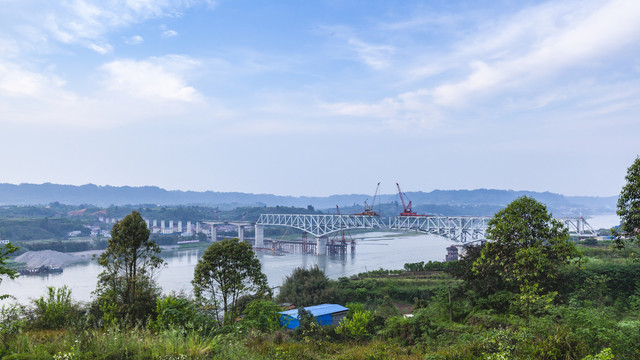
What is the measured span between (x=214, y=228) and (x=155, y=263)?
5164 centimetres

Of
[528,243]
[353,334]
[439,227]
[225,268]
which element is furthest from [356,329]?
[439,227]

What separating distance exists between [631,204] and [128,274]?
6898 mm

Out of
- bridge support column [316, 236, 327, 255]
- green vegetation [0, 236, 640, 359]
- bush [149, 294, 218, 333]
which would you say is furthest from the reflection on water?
bush [149, 294, 218, 333]

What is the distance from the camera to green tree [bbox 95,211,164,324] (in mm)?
6078

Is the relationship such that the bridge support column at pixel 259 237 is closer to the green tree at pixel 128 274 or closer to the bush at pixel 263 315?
the bush at pixel 263 315

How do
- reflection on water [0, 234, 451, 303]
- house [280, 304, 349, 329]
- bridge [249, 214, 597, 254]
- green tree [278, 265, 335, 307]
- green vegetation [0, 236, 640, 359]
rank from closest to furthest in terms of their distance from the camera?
1. green vegetation [0, 236, 640, 359]
2. house [280, 304, 349, 329]
3. green tree [278, 265, 335, 307]
4. reflection on water [0, 234, 451, 303]
5. bridge [249, 214, 597, 254]

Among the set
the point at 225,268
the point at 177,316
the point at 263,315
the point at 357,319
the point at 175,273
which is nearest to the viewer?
the point at 177,316

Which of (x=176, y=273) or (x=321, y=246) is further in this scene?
(x=321, y=246)

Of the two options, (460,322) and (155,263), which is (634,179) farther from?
(155,263)

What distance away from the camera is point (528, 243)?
481cm

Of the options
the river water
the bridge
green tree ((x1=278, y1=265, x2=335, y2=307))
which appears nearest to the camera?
green tree ((x1=278, y1=265, x2=335, y2=307))

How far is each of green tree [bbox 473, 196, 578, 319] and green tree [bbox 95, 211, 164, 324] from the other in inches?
191

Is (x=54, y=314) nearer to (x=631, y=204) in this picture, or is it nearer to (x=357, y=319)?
(x=357, y=319)

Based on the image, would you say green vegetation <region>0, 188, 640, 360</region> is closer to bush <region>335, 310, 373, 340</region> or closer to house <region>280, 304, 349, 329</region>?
bush <region>335, 310, 373, 340</region>
